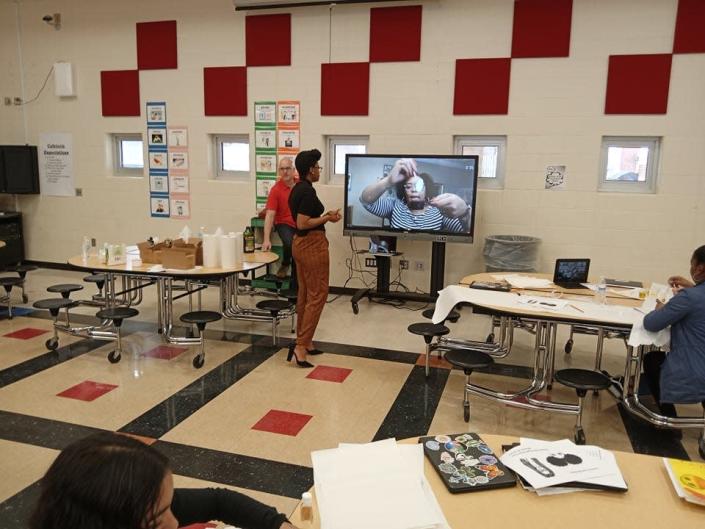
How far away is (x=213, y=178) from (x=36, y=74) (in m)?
2.95

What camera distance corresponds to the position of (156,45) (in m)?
7.07

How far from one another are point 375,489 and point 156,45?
7.00m

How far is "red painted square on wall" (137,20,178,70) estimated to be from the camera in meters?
6.99

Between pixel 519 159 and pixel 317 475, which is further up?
pixel 519 159

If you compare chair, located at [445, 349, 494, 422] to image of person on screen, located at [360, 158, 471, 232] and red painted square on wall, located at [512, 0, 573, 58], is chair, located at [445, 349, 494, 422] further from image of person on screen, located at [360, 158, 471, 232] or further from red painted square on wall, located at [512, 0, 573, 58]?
red painted square on wall, located at [512, 0, 573, 58]

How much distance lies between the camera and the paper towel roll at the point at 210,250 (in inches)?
180

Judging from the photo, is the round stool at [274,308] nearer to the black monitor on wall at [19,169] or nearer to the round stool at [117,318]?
the round stool at [117,318]

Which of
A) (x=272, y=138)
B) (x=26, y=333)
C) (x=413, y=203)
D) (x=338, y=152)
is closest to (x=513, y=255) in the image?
Answer: (x=413, y=203)

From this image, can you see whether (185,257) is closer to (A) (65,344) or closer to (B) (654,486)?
(A) (65,344)

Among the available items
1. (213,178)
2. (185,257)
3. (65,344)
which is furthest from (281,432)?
(213,178)

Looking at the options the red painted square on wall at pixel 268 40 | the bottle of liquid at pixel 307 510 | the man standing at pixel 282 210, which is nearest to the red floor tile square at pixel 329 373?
the man standing at pixel 282 210

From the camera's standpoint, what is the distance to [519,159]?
5988 millimetres

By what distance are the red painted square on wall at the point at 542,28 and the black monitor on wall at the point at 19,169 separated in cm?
645

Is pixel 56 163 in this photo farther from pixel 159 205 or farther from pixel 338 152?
pixel 338 152
